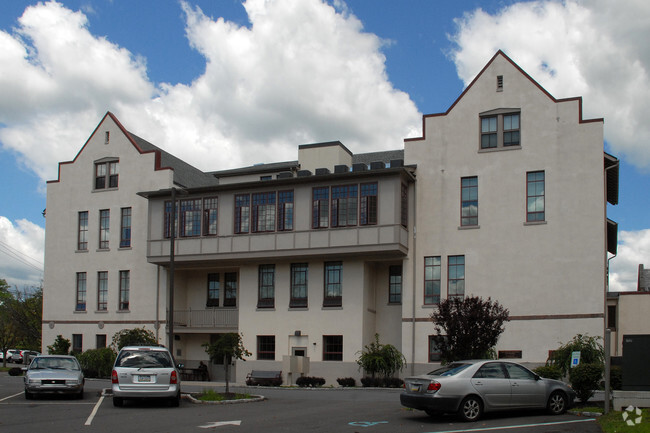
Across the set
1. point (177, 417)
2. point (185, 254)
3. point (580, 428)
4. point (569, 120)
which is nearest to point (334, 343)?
point (185, 254)

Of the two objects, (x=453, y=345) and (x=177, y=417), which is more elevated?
(x=453, y=345)

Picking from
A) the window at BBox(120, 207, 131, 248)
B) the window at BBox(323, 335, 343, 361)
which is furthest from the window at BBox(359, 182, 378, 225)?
the window at BBox(120, 207, 131, 248)

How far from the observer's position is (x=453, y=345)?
2312 cm

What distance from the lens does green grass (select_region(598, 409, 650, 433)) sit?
1277 cm

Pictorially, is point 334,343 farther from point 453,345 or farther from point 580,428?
point 580,428

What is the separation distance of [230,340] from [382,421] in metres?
10.4

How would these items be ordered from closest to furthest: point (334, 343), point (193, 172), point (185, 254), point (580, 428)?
point (580, 428) < point (334, 343) < point (185, 254) < point (193, 172)

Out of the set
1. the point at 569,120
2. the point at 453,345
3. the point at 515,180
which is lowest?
the point at 453,345

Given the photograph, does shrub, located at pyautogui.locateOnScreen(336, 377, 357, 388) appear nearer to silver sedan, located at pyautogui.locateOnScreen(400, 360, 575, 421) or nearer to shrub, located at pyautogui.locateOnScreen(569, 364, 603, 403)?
shrub, located at pyautogui.locateOnScreen(569, 364, 603, 403)

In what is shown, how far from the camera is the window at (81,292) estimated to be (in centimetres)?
4300

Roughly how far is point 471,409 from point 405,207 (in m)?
18.8

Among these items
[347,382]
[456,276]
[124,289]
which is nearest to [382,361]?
[347,382]

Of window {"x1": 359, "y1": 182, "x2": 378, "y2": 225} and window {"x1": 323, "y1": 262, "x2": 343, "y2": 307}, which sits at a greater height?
window {"x1": 359, "y1": 182, "x2": 378, "y2": 225}

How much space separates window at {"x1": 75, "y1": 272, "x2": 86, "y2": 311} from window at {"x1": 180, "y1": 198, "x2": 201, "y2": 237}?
8.22m
